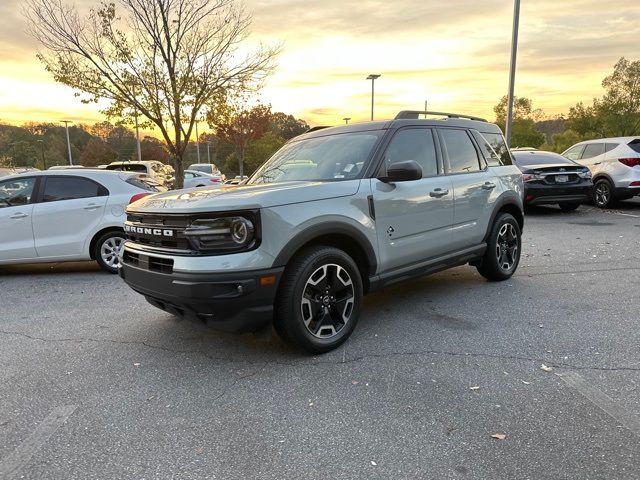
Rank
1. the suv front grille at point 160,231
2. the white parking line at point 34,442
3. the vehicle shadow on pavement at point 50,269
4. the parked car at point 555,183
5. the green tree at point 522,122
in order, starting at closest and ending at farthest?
the white parking line at point 34,442, the suv front grille at point 160,231, the vehicle shadow on pavement at point 50,269, the parked car at point 555,183, the green tree at point 522,122

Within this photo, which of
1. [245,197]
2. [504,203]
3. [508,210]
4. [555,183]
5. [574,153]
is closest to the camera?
[245,197]

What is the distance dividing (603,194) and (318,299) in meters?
11.5

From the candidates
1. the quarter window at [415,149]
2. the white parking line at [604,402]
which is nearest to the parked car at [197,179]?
the quarter window at [415,149]

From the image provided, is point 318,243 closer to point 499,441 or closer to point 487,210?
point 499,441

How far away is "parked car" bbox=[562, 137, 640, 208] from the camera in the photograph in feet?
37.9

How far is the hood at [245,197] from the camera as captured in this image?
3.28 meters

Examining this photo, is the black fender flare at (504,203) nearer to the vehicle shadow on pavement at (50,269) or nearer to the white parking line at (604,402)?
the white parking line at (604,402)

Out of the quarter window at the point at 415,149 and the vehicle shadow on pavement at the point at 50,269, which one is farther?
the vehicle shadow on pavement at the point at 50,269

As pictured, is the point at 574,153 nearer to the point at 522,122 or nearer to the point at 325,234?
the point at 325,234

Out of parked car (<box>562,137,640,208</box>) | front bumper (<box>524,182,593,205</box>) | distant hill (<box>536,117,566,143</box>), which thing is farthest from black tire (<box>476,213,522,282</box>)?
distant hill (<box>536,117,566,143</box>)

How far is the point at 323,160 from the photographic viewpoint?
14.6ft

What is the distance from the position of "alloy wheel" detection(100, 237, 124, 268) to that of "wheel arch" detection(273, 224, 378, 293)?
13.5ft

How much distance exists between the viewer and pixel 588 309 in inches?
184

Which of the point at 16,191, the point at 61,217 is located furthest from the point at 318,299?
the point at 16,191
